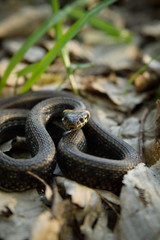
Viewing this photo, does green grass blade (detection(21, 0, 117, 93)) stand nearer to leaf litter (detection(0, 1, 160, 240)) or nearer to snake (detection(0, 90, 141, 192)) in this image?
snake (detection(0, 90, 141, 192))

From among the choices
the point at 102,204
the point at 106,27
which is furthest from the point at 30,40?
the point at 102,204

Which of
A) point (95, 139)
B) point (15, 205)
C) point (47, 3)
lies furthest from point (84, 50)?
point (15, 205)

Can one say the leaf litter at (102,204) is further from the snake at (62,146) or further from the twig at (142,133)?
the snake at (62,146)

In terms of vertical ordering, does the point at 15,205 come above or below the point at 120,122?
above

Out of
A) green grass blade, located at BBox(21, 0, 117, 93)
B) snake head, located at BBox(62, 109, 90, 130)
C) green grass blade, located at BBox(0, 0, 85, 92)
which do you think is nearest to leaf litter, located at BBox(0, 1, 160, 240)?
snake head, located at BBox(62, 109, 90, 130)

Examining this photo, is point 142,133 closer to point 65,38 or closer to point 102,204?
point 102,204

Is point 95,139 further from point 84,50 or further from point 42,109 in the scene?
point 84,50

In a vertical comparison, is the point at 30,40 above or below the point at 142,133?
above
